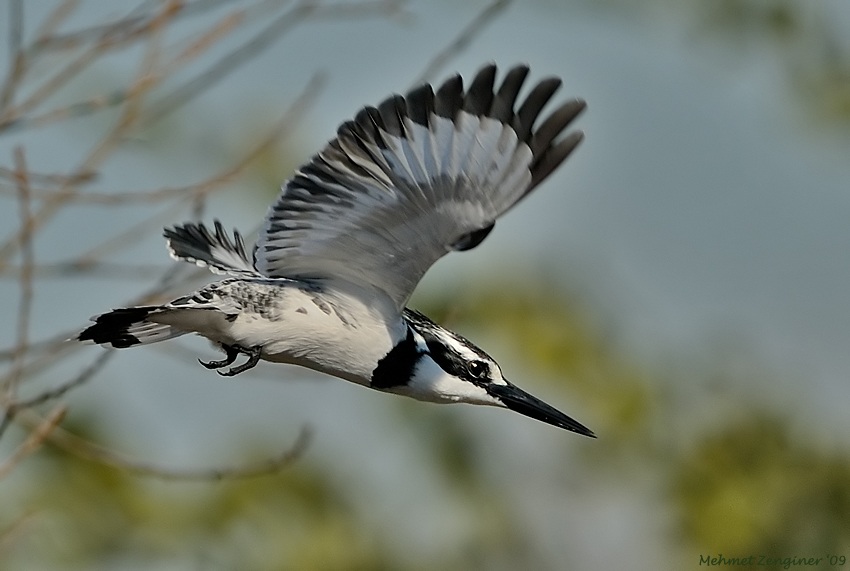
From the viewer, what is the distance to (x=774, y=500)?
508cm

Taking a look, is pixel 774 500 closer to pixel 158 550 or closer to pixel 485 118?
pixel 158 550

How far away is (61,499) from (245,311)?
272 centimetres

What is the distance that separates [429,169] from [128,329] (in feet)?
2.23

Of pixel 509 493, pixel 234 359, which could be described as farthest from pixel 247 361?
pixel 509 493

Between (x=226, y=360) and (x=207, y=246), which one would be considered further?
(x=207, y=246)

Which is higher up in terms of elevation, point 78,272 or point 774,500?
point 774,500

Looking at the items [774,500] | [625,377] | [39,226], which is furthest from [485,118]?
[625,377]

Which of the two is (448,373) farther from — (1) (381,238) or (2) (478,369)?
(1) (381,238)

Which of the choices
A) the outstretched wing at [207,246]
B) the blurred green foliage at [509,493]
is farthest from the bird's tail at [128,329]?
the blurred green foliage at [509,493]

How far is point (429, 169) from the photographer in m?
2.54

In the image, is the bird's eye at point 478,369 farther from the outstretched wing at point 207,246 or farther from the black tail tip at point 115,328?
the black tail tip at point 115,328

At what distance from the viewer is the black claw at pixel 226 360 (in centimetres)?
272

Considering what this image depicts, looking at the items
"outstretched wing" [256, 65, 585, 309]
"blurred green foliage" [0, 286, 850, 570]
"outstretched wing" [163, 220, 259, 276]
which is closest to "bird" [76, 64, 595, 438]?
"outstretched wing" [256, 65, 585, 309]

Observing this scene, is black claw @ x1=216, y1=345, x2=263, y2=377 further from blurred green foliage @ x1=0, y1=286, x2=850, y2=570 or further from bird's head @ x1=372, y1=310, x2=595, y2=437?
blurred green foliage @ x1=0, y1=286, x2=850, y2=570
